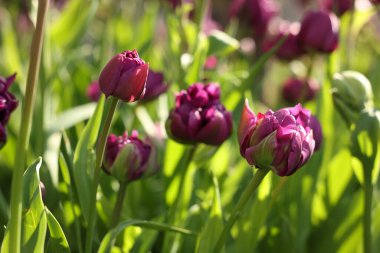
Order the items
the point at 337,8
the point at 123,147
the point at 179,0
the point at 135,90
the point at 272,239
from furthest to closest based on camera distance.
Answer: the point at 337,8
the point at 179,0
the point at 272,239
the point at 123,147
the point at 135,90

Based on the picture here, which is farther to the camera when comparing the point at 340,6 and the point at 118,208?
the point at 340,6

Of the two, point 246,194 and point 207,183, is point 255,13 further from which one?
point 246,194

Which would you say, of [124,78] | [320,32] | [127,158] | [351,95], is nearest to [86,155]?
[127,158]

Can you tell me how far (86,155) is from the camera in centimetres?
64

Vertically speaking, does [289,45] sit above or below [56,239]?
above

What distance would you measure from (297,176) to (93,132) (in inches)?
12.2

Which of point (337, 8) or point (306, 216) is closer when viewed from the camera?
point (306, 216)

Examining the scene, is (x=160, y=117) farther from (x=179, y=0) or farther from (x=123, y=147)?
(x=123, y=147)

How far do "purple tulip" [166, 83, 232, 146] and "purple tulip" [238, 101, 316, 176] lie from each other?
0.36 ft

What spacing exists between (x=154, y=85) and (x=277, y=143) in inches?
14.2

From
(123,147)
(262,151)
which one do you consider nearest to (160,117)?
(123,147)

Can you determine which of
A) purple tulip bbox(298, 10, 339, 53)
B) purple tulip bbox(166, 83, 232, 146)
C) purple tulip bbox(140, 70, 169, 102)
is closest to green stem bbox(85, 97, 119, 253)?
purple tulip bbox(166, 83, 232, 146)

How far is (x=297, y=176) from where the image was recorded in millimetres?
832

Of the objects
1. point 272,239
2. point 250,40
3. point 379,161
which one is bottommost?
point 272,239
